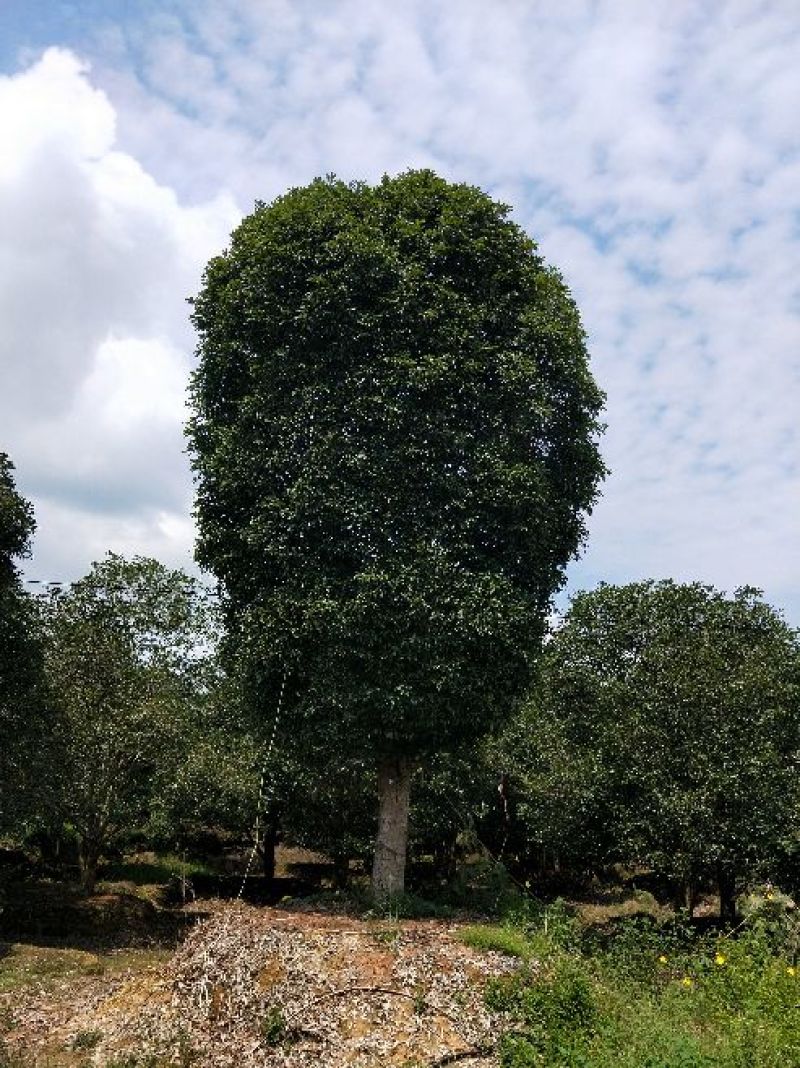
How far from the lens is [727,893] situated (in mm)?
25766

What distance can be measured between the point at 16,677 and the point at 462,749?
11.2 m

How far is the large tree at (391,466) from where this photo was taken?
17031 millimetres

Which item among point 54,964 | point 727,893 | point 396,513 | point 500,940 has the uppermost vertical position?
point 396,513

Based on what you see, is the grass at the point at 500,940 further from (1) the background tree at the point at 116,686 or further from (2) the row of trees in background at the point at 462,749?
(1) the background tree at the point at 116,686

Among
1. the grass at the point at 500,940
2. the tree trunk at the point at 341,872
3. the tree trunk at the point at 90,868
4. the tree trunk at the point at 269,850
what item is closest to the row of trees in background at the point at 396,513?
the grass at the point at 500,940

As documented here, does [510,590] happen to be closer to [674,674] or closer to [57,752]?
[674,674]

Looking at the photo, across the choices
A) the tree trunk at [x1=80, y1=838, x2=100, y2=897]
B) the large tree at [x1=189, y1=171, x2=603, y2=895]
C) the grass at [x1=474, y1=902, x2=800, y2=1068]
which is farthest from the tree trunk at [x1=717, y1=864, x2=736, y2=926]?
the tree trunk at [x1=80, y1=838, x2=100, y2=897]

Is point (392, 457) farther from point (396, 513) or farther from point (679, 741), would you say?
point (679, 741)

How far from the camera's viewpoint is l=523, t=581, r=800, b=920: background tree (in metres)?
23.8

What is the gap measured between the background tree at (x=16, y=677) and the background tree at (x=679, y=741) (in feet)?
43.8

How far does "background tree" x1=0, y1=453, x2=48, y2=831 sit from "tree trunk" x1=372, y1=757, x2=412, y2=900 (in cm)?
980

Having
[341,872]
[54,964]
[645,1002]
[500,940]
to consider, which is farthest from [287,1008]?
[341,872]

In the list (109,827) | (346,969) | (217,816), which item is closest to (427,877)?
(217,816)

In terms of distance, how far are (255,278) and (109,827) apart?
23496 mm
